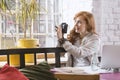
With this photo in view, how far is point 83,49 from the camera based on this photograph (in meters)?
2.75

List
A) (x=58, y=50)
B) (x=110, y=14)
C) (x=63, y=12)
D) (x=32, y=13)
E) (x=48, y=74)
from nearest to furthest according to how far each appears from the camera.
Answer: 1. (x=48, y=74)
2. (x=58, y=50)
3. (x=32, y=13)
4. (x=110, y=14)
5. (x=63, y=12)

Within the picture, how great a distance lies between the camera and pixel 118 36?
355 centimetres

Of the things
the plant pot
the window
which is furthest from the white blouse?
the window

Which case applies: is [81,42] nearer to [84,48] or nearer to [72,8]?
[84,48]

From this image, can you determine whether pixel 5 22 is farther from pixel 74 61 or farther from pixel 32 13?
pixel 74 61

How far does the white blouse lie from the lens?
2699 mm

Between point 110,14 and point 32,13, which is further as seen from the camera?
point 110,14

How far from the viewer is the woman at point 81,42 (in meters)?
2.72

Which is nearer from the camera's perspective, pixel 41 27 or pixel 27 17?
pixel 27 17

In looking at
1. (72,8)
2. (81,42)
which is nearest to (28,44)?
(81,42)

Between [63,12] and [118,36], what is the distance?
81 centimetres

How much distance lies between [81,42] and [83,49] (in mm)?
129

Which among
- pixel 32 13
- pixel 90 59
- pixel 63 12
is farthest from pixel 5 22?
pixel 90 59

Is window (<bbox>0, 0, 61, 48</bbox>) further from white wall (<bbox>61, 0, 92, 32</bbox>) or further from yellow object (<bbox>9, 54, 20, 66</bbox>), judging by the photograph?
yellow object (<bbox>9, 54, 20, 66</bbox>)
